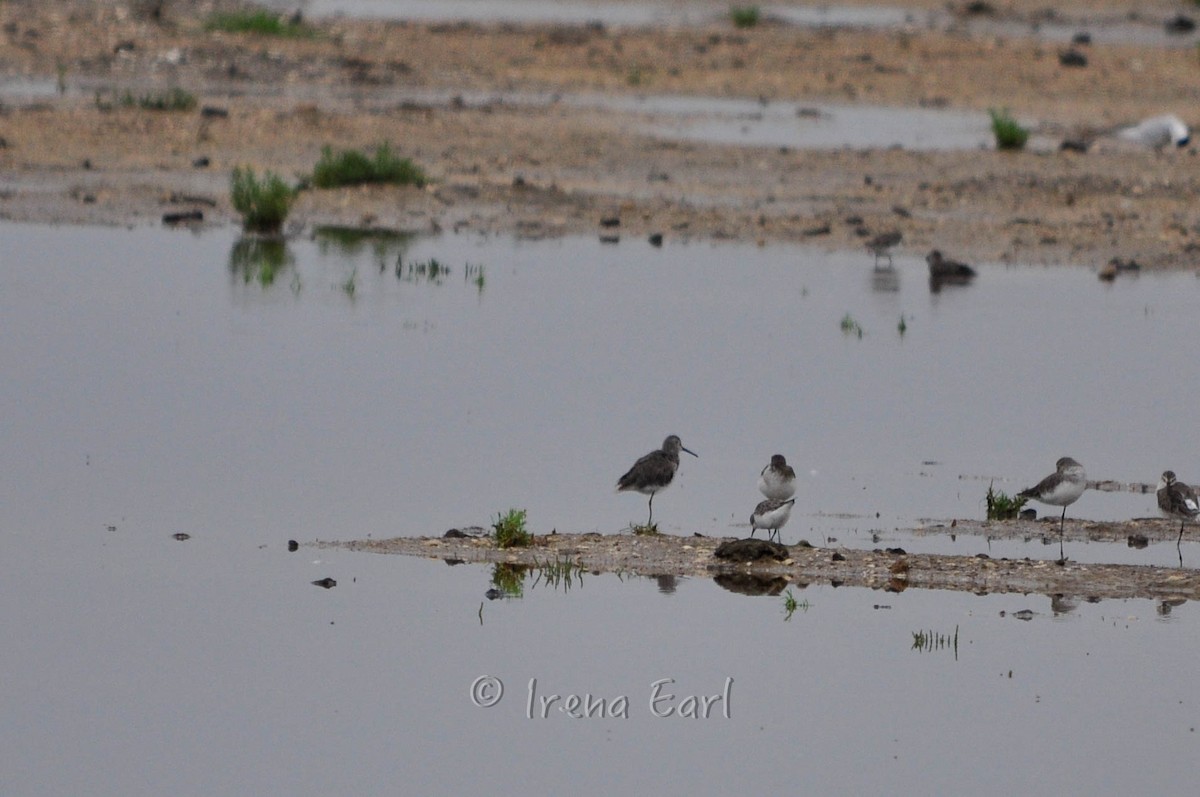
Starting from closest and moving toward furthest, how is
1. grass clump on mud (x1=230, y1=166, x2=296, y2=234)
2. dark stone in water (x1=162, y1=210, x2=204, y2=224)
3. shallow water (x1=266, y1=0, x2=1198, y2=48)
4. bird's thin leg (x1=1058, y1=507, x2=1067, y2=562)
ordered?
bird's thin leg (x1=1058, y1=507, x2=1067, y2=562) < grass clump on mud (x1=230, y1=166, x2=296, y2=234) < dark stone in water (x1=162, y1=210, x2=204, y2=224) < shallow water (x1=266, y1=0, x2=1198, y2=48)

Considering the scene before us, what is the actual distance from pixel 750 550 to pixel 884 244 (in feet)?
35.5

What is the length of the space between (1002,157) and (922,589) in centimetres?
1707

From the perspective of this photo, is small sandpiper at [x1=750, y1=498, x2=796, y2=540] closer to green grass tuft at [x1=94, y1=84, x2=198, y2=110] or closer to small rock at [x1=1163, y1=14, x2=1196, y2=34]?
green grass tuft at [x1=94, y1=84, x2=198, y2=110]

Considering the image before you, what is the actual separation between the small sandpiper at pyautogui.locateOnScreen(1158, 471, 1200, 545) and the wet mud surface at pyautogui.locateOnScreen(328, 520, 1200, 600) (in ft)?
1.36

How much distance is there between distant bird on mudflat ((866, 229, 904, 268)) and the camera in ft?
69.8

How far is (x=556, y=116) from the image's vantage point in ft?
96.2

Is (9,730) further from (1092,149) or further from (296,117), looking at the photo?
(1092,149)

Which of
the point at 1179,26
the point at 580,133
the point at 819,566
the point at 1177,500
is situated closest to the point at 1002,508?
the point at 1177,500

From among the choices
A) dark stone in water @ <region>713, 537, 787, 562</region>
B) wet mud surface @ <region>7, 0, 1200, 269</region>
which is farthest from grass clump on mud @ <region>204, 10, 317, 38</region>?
dark stone in water @ <region>713, 537, 787, 562</region>

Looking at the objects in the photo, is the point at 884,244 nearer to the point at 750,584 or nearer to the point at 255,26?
the point at 750,584

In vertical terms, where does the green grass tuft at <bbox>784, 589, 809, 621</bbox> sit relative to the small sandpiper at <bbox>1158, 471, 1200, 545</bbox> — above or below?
below

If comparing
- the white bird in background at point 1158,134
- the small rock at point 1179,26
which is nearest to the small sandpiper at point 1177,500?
the white bird in background at point 1158,134

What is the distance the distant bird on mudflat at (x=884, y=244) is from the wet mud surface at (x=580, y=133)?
0.61 meters

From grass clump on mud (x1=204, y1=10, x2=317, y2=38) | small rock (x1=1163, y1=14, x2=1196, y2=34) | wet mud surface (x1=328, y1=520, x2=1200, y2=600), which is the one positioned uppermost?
small rock (x1=1163, y1=14, x2=1196, y2=34)
